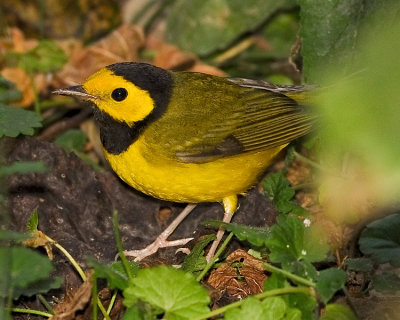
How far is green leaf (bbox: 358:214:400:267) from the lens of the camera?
3002mm

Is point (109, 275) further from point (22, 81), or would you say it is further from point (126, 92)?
point (22, 81)

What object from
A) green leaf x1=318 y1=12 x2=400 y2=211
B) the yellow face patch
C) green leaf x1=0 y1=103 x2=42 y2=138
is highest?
green leaf x1=318 y1=12 x2=400 y2=211

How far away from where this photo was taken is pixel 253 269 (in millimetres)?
3668

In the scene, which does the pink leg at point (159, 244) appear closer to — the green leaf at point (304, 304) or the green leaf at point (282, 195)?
the green leaf at point (282, 195)

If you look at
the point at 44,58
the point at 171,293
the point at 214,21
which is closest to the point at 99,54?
the point at 44,58

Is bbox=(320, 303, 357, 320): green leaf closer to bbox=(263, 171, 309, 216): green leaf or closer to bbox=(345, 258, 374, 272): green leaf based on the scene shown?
bbox=(345, 258, 374, 272): green leaf

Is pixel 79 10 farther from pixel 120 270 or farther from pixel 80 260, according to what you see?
pixel 120 270

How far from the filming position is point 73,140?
500 cm

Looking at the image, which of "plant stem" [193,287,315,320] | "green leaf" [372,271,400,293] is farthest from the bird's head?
"green leaf" [372,271,400,293]

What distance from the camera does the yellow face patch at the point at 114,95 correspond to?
12.0ft

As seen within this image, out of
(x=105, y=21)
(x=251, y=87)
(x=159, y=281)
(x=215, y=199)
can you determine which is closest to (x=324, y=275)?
(x=159, y=281)

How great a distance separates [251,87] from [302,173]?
0.94m

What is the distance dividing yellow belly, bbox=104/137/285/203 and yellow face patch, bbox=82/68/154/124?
17 centimetres

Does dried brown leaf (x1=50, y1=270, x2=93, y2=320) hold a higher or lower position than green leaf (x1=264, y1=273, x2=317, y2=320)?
lower
